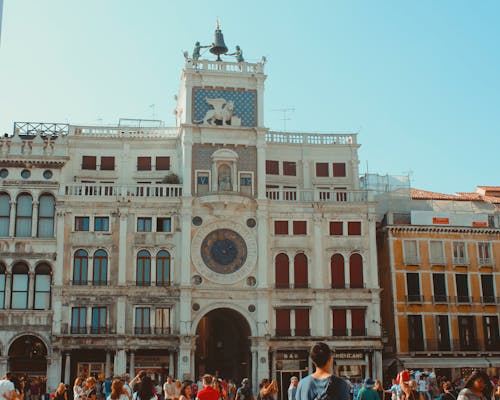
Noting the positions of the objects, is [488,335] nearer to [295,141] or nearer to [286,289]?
[286,289]

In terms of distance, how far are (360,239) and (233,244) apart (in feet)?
25.9

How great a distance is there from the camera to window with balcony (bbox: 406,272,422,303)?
51688mm

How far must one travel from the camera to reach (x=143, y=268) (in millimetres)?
48281

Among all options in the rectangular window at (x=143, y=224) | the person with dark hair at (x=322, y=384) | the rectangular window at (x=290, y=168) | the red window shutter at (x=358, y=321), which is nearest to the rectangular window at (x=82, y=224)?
the rectangular window at (x=143, y=224)

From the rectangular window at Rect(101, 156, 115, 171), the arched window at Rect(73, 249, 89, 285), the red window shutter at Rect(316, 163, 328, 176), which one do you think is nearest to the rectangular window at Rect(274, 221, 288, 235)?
the red window shutter at Rect(316, 163, 328, 176)

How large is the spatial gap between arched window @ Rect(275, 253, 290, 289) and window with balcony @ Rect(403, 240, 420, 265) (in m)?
8.19

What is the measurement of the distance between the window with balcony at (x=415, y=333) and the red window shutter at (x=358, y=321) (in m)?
3.66

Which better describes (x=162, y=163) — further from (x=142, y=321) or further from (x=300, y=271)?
(x=300, y=271)

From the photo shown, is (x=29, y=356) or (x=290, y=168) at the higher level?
(x=290, y=168)

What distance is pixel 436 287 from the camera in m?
52.3

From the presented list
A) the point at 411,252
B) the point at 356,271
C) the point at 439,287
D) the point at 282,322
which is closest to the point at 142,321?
the point at 282,322

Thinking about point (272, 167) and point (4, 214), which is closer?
point (4, 214)

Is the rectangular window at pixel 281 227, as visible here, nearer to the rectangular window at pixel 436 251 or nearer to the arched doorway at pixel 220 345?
the arched doorway at pixel 220 345

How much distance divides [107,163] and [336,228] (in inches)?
588
